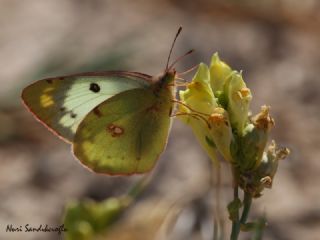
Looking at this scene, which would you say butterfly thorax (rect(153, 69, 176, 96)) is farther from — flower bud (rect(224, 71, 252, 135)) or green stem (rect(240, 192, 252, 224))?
green stem (rect(240, 192, 252, 224))

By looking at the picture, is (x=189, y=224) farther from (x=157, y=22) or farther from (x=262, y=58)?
(x=157, y=22)

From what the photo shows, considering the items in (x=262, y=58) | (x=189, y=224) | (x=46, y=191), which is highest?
(x=262, y=58)

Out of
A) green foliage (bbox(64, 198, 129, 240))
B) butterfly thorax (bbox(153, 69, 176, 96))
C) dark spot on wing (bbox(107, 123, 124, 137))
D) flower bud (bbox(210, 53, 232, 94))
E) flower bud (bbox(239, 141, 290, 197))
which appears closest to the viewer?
flower bud (bbox(239, 141, 290, 197))

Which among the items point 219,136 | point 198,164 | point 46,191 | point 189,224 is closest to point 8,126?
point 46,191

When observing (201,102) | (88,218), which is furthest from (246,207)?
(88,218)

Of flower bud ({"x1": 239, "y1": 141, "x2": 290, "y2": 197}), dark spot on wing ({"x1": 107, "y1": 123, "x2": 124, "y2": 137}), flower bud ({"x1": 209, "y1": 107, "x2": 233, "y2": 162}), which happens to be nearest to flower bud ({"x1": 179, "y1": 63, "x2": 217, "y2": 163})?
flower bud ({"x1": 209, "y1": 107, "x2": 233, "y2": 162})

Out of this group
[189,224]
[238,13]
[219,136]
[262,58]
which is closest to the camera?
[219,136]

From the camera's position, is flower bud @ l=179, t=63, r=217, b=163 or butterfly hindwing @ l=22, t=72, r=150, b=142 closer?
flower bud @ l=179, t=63, r=217, b=163
